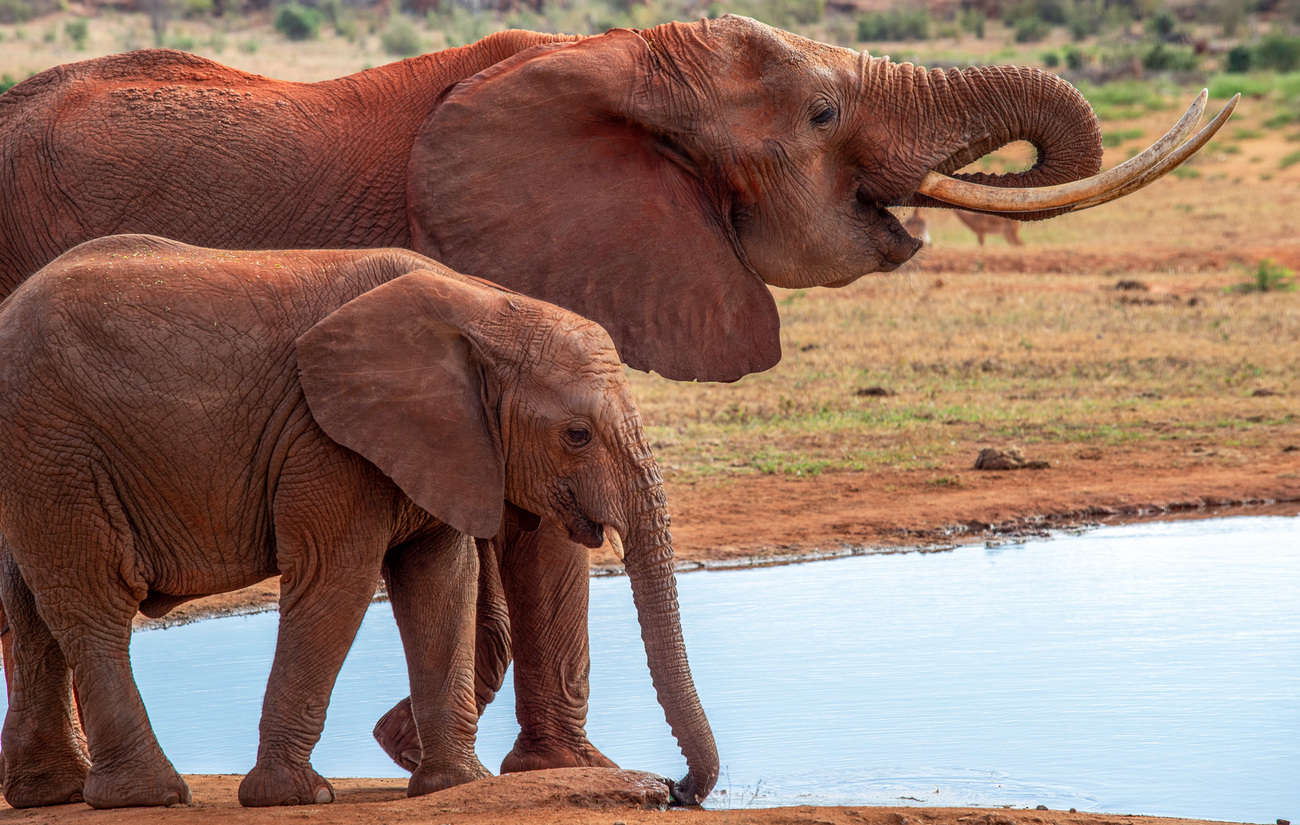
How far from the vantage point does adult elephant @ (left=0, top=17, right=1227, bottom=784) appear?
5.10 metres

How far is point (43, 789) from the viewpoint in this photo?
5.12m

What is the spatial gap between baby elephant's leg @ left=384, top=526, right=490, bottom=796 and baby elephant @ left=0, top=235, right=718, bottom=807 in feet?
0.15

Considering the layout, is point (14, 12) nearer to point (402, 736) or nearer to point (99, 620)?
point (402, 736)

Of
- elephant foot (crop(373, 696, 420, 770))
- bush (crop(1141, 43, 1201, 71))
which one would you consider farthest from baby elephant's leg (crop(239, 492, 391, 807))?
bush (crop(1141, 43, 1201, 71))

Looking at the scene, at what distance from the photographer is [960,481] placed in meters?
10.1

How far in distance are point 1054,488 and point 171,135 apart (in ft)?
19.6

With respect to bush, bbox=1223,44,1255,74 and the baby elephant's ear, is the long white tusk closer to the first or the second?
the baby elephant's ear

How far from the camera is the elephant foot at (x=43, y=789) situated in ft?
16.8

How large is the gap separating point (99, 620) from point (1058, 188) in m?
2.87

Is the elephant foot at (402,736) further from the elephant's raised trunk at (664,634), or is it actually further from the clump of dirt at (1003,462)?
the clump of dirt at (1003,462)

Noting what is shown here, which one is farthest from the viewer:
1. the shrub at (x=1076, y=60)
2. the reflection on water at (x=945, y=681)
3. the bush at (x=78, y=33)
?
the shrub at (x=1076, y=60)

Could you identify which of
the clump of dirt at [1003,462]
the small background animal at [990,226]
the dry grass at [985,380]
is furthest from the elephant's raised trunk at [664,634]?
the small background animal at [990,226]

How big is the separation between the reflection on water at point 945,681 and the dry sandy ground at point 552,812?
1.94 ft

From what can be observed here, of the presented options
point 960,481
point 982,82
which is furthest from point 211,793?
point 960,481
